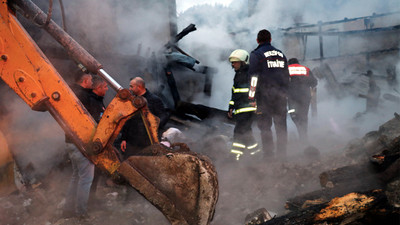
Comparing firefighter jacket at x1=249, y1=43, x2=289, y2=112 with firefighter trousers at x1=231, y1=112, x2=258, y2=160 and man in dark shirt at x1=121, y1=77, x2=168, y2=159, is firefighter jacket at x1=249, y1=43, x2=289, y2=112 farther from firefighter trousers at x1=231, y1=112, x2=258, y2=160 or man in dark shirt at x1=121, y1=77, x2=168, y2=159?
man in dark shirt at x1=121, y1=77, x2=168, y2=159

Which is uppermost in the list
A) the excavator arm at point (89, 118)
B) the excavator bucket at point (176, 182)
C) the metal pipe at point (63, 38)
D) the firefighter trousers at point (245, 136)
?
the metal pipe at point (63, 38)

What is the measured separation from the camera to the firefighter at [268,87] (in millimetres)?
4652

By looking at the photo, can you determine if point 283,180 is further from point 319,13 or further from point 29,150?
point 319,13

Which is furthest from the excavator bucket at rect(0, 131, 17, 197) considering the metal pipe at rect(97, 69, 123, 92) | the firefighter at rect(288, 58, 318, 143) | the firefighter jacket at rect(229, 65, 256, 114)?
the firefighter at rect(288, 58, 318, 143)

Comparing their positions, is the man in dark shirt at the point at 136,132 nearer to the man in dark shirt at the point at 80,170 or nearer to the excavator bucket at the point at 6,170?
the man in dark shirt at the point at 80,170

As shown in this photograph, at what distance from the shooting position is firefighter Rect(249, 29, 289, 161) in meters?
4.65

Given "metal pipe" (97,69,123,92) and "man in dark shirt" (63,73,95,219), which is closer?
"metal pipe" (97,69,123,92)

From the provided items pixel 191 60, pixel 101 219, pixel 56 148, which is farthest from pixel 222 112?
pixel 101 219

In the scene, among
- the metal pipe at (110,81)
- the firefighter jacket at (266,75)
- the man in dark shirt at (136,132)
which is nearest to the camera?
the metal pipe at (110,81)

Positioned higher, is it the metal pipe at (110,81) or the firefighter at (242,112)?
the metal pipe at (110,81)

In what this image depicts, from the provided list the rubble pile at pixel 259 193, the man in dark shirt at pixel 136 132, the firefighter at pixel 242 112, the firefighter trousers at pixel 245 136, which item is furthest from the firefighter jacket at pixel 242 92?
the man in dark shirt at pixel 136 132

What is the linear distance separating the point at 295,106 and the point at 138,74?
144 inches

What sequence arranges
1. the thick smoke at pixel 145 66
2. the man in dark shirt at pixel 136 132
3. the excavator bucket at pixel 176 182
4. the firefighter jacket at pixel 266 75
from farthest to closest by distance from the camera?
the firefighter jacket at pixel 266 75
the thick smoke at pixel 145 66
the man in dark shirt at pixel 136 132
the excavator bucket at pixel 176 182

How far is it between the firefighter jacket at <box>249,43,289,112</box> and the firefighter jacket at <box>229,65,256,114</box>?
0.17m
